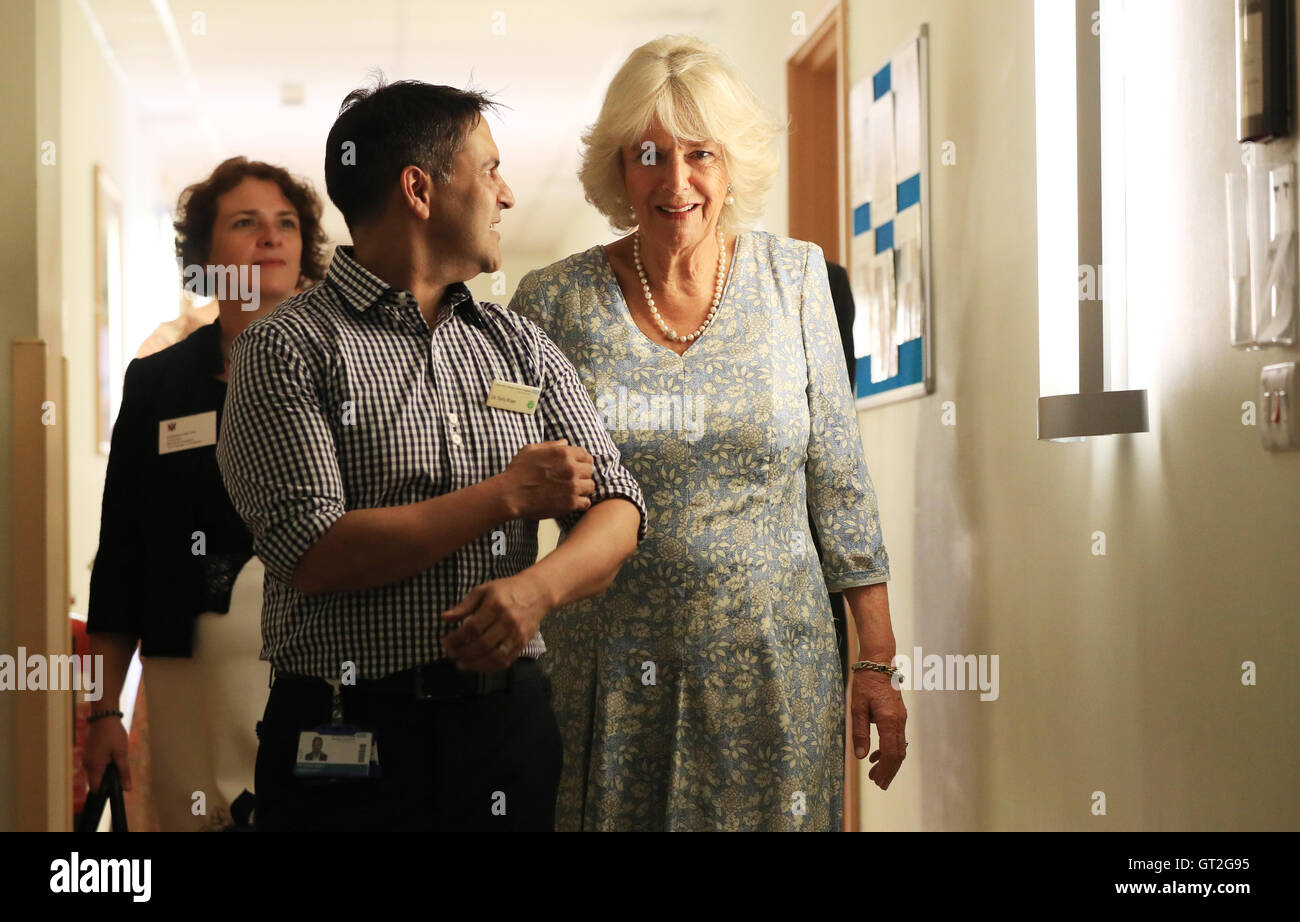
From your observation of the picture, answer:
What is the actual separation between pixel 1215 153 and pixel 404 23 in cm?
460

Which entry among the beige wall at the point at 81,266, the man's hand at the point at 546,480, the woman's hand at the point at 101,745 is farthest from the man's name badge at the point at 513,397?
the beige wall at the point at 81,266

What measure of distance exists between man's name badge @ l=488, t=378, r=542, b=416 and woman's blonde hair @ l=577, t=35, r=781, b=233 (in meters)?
0.53

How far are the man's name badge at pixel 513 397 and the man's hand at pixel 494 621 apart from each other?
25 centimetres

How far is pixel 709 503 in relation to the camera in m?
1.91

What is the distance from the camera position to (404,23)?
226 inches

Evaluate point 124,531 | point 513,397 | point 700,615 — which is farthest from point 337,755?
point 124,531

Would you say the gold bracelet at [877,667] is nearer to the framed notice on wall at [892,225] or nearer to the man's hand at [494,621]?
the man's hand at [494,621]

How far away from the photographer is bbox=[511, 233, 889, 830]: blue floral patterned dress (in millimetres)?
1897

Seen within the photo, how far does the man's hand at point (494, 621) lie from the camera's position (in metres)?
1.39

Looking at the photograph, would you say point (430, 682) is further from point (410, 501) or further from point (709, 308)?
point (709, 308)

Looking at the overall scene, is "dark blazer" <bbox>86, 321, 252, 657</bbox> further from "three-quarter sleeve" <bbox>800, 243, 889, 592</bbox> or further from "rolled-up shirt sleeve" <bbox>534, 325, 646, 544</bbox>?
"three-quarter sleeve" <bbox>800, 243, 889, 592</bbox>

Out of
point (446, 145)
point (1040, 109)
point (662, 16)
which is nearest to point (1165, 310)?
point (1040, 109)

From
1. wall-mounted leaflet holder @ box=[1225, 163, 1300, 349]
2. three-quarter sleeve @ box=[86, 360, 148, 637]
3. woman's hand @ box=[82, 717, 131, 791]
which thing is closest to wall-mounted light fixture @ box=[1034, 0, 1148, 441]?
wall-mounted leaflet holder @ box=[1225, 163, 1300, 349]
